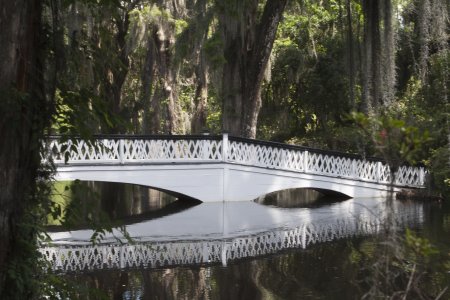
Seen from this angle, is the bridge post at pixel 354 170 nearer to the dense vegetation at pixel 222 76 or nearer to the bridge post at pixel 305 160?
the dense vegetation at pixel 222 76

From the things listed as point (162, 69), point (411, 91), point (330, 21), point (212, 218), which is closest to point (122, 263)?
point (212, 218)

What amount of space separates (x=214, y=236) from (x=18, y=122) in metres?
9.20

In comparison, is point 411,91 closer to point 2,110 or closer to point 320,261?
point 320,261

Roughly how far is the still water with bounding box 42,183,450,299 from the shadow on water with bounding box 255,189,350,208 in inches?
54.2

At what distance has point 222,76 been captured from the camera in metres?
21.2

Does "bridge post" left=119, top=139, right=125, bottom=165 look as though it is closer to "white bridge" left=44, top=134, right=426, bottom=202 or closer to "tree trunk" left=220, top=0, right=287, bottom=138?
"white bridge" left=44, top=134, right=426, bottom=202

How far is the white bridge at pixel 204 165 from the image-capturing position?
60.3 feet

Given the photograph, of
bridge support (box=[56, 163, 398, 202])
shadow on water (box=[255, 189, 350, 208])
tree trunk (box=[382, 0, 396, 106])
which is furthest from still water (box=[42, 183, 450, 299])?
tree trunk (box=[382, 0, 396, 106])

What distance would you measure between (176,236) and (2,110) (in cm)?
930

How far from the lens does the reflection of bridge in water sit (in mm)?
10891

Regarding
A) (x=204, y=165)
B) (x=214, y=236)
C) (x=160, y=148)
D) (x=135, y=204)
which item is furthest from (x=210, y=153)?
(x=214, y=236)

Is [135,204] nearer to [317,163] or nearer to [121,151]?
[121,151]

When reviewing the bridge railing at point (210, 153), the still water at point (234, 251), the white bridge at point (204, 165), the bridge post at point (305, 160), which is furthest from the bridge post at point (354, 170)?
the still water at point (234, 251)

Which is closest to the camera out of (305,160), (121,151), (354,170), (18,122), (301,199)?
(18,122)
